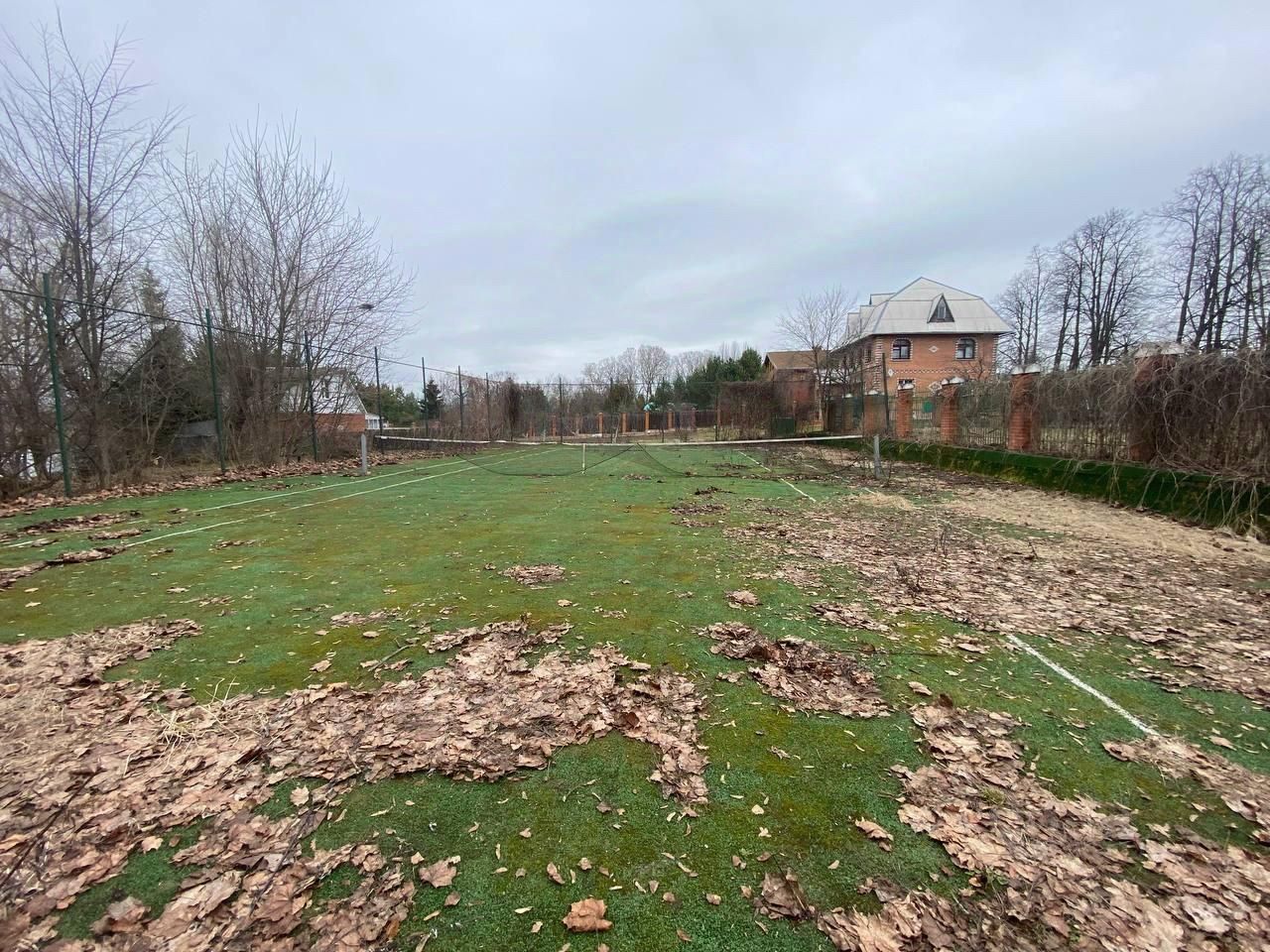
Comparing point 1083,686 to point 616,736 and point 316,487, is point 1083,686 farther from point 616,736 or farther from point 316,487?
point 316,487

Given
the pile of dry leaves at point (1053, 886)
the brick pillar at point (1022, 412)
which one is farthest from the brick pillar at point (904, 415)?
the pile of dry leaves at point (1053, 886)

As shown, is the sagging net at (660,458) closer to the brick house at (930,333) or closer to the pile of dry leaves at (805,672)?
the pile of dry leaves at (805,672)

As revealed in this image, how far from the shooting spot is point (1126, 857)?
2.04 meters

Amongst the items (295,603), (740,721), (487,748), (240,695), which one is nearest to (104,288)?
(295,603)

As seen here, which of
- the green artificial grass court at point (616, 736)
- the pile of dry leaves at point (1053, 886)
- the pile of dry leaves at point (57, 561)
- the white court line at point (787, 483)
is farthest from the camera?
the white court line at point (787, 483)

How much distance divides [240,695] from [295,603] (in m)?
1.57

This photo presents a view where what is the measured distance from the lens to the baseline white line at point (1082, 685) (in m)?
2.90

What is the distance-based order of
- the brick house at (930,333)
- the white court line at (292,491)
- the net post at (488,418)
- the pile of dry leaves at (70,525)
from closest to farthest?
the white court line at (292,491), the pile of dry leaves at (70,525), the net post at (488,418), the brick house at (930,333)

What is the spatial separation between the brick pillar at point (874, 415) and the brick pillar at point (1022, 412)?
842 centimetres

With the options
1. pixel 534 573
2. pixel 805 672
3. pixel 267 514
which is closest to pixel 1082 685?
pixel 805 672

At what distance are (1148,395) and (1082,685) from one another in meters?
8.37

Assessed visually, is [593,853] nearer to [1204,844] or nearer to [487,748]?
[487,748]

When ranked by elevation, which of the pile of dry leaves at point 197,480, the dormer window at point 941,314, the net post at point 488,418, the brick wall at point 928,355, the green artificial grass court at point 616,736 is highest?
the dormer window at point 941,314

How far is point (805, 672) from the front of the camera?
3.44 m
